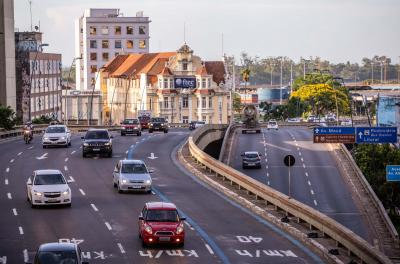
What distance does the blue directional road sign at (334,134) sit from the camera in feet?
246

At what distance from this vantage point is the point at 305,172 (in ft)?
293

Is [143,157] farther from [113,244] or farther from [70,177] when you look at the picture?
[113,244]

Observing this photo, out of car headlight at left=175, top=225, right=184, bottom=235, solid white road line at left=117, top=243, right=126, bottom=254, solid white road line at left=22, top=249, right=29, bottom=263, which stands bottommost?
solid white road line at left=117, top=243, right=126, bottom=254

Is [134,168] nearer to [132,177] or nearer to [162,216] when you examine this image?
[132,177]

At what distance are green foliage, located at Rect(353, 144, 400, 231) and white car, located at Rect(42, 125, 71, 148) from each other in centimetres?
2439

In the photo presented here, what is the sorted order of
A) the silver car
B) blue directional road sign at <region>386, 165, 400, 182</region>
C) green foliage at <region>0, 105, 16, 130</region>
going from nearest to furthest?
blue directional road sign at <region>386, 165, 400, 182</region>
the silver car
green foliage at <region>0, 105, 16, 130</region>

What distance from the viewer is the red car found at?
30.1 metres

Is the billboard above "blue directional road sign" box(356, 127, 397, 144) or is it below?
above

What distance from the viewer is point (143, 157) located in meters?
63.0

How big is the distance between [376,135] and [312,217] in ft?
126

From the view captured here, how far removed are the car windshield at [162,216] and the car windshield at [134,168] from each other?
44.3ft

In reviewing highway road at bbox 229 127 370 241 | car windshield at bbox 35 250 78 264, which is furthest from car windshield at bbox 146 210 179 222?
highway road at bbox 229 127 370 241

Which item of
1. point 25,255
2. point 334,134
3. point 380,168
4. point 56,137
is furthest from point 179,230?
point 380,168

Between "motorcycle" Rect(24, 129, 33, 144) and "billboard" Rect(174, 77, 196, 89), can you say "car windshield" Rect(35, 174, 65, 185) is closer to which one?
"motorcycle" Rect(24, 129, 33, 144)
